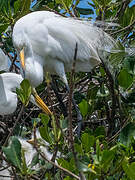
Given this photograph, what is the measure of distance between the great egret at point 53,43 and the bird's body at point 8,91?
4.1 inches

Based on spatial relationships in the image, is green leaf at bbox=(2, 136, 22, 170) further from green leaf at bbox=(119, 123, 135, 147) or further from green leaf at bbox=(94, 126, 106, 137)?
green leaf at bbox=(94, 126, 106, 137)

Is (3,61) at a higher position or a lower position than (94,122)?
Result: higher

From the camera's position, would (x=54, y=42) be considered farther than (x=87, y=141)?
Yes

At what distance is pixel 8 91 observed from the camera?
6.55ft

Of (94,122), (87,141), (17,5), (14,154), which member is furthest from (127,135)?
(17,5)

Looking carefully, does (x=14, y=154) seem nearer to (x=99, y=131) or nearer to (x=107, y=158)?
(x=107, y=158)

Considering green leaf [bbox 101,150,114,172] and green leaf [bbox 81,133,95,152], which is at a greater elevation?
green leaf [bbox 101,150,114,172]

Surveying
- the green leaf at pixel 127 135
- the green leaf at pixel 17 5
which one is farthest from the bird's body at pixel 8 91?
the green leaf at pixel 127 135

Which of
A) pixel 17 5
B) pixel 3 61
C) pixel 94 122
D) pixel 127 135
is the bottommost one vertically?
pixel 94 122

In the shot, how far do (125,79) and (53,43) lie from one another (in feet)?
2.68

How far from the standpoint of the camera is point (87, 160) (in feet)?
3.09

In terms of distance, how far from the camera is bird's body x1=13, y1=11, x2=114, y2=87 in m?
1.90

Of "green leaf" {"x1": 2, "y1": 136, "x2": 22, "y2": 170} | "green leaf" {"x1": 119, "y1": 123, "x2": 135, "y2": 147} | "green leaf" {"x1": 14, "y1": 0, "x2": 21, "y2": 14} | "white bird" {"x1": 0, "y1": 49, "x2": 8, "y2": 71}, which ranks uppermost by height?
"green leaf" {"x1": 14, "y1": 0, "x2": 21, "y2": 14}

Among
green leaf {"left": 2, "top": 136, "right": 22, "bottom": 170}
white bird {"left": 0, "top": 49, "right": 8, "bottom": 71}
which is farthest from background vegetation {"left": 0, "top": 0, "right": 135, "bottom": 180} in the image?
white bird {"left": 0, "top": 49, "right": 8, "bottom": 71}
